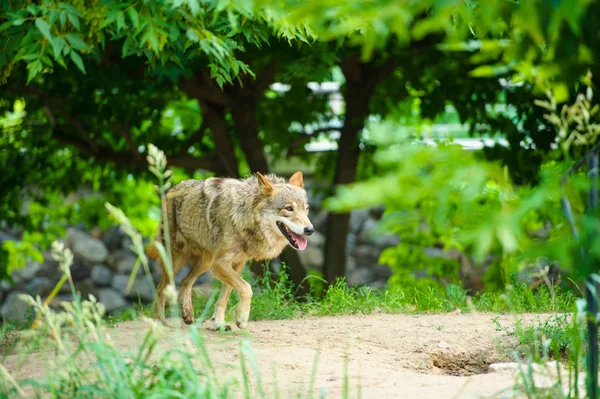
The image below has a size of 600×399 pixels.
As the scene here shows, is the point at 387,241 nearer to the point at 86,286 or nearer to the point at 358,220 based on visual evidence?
the point at 358,220

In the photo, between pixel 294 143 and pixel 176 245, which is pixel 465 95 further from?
pixel 176 245

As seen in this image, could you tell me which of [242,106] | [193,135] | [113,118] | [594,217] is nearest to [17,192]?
[113,118]

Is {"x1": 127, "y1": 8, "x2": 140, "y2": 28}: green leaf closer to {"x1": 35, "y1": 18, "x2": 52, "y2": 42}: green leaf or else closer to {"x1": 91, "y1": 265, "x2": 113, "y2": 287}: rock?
{"x1": 35, "y1": 18, "x2": 52, "y2": 42}: green leaf

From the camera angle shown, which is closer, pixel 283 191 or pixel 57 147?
pixel 283 191

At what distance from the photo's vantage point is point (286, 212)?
6875 millimetres

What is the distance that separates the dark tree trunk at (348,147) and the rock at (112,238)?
5395 mm

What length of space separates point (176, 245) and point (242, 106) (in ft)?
11.4

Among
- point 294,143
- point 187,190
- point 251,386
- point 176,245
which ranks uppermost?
point 294,143

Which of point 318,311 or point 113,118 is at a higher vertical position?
point 113,118

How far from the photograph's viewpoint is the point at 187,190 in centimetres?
750

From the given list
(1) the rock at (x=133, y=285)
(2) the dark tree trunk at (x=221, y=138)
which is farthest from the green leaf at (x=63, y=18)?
(1) the rock at (x=133, y=285)

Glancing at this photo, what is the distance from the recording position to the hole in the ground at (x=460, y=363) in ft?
19.8

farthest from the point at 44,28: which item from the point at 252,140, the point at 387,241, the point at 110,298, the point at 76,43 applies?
the point at 387,241

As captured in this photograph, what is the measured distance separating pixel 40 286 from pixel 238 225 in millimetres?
8567
